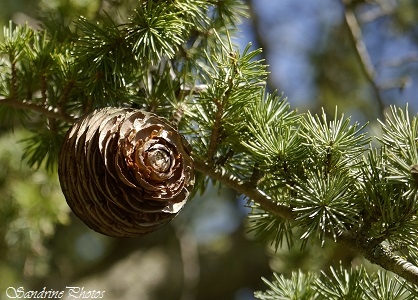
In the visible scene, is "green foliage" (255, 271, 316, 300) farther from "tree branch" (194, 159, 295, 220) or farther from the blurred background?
the blurred background

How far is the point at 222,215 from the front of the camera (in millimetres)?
2418

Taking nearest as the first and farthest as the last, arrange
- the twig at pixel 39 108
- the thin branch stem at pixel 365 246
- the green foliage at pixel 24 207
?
1. the thin branch stem at pixel 365 246
2. the twig at pixel 39 108
3. the green foliage at pixel 24 207

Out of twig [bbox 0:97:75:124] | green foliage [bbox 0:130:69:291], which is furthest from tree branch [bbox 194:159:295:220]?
green foliage [bbox 0:130:69:291]

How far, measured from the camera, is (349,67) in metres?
2.02

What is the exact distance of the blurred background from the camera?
1.35 m

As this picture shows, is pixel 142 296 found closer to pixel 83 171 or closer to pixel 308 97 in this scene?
pixel 308 97

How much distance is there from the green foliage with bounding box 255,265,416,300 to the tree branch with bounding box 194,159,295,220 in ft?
0.23

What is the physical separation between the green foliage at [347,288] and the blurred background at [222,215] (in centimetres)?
68

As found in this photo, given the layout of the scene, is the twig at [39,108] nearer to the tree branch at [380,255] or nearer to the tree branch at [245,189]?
the tree branch at [245,189]

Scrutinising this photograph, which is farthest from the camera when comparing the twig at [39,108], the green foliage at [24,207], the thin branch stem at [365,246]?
the green foliage at [24,207]

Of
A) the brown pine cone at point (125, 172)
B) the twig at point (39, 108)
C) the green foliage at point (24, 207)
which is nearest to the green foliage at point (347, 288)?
the brown pine cone at point (125, 172)

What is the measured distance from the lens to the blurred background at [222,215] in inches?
53.2

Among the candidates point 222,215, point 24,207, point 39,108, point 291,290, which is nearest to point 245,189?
point 291,290

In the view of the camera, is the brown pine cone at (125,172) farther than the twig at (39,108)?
No
